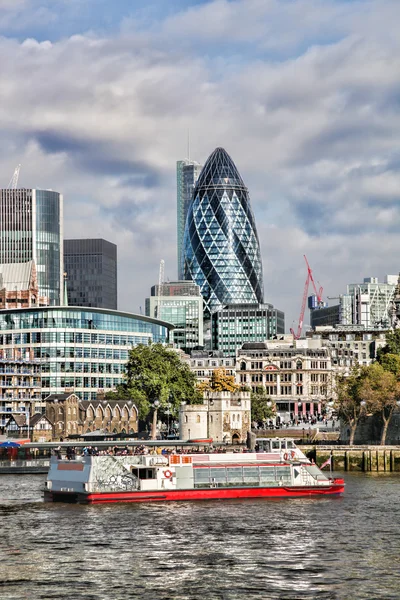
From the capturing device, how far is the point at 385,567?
2635 inches

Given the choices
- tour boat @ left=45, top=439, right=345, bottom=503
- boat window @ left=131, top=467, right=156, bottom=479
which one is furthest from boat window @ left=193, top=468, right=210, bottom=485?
boat window @ left=131, top=467, right=156, bottom=479

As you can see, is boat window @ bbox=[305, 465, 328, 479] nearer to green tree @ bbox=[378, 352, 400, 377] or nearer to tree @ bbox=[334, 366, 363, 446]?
tree @ bbox=[334, 366, 363, 446]

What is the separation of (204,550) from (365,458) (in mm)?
68909

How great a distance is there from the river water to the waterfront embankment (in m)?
35.5

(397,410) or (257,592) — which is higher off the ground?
(397,410)

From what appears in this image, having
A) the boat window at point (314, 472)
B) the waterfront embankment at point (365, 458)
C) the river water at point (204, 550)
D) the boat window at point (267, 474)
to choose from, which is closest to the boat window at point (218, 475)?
the boat window at point (267, 474)

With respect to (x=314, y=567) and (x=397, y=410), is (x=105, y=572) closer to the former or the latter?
(x=314, y=567)

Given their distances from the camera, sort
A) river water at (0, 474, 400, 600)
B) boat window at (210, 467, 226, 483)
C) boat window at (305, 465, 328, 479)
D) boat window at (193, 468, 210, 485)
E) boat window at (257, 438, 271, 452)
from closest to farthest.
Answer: river water at (0, 474, 400, 600), boat window at (193, 468, 210, 485), boat window at (210, 467, 226, 483), boat window at (305, 465, 328, 479), boat window at (257, 438, 271, 452)

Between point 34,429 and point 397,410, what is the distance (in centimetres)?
6602

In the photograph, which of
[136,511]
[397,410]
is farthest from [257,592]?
[397,410]

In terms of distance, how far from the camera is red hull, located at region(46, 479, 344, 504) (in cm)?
10281

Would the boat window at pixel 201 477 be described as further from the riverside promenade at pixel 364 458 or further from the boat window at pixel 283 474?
the riverside promenade at pixel 364 458

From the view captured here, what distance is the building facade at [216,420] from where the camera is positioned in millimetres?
174250

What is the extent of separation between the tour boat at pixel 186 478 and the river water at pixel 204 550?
3089mm
